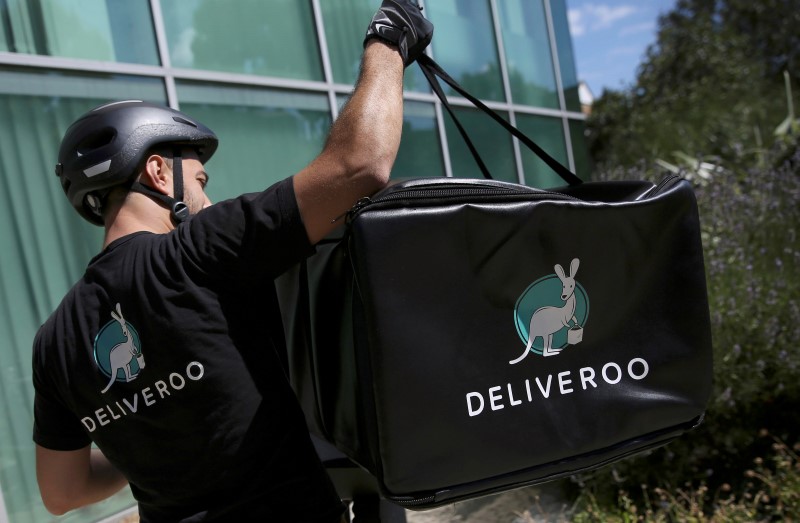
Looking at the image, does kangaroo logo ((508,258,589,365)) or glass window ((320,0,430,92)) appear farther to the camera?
glass window ((320,0,430,92))

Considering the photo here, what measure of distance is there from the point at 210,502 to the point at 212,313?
372mm

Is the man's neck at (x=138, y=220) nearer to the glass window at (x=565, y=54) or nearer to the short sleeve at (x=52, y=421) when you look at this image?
the short sleeve at (x=52, y=421)

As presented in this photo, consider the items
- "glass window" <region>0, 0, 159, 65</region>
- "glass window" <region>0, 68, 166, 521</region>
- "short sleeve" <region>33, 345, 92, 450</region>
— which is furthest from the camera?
"glass window" <region>0, 0, 159, 65</region>

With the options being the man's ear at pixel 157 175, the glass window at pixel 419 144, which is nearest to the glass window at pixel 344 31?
the glass window at pixel 419 144

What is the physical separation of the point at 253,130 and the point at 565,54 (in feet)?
21.4

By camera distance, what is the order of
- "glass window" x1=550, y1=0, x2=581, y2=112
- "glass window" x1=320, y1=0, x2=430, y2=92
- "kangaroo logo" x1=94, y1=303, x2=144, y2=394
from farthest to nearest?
"glass window" x1=550, y1=0, x2=581, y2=112 → "glass window" x1=320, y1=0, x2=430, y2=92 → "kangaroo logo" x1=94, y1=303, x2=144, y2=394

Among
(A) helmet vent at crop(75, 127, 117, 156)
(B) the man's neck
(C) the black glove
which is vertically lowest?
(B) the man's neck

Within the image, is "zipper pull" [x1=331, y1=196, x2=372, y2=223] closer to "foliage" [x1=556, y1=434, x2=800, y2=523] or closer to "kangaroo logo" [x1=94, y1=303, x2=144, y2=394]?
"kangaroo logo" [x1=94, y1=303, x2=144, y2=394]

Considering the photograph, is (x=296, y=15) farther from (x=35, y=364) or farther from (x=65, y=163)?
(x=35, y=364)

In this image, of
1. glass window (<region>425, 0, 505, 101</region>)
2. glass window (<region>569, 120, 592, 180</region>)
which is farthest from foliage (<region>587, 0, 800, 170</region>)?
glass window (<region>425, 0, 505, 101</region>)

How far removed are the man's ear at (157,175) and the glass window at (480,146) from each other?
17.9 ft

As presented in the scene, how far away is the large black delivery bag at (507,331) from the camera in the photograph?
1043 mm

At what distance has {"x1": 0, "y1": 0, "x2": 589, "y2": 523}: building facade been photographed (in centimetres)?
345

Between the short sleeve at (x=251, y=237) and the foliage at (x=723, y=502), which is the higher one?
the short sleeve at (x=251, y=237)
